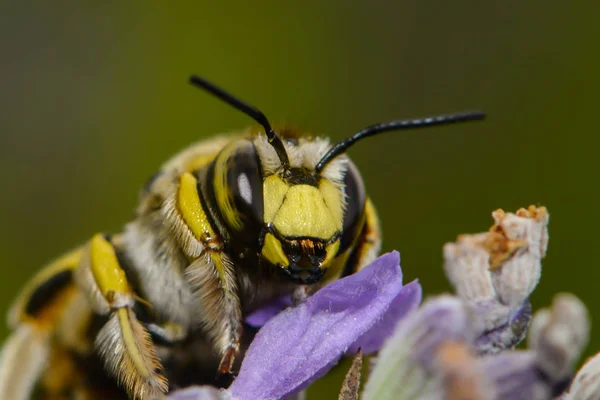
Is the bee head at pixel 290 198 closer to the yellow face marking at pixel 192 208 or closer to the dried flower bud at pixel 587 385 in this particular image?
the yellow face marking at pixel 192 208

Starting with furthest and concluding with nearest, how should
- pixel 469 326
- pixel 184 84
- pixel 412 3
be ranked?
pixel 412 3 < pixel 184 84 < pixel 469 326

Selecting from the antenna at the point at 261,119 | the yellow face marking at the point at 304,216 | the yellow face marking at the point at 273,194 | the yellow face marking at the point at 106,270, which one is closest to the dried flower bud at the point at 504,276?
the yellow face marking at the point at 304,216

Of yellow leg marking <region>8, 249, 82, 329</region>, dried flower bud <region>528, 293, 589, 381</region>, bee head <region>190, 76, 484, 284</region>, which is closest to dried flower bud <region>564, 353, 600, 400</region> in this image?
dried flower bud <region>528, 293, 589, 381</region>

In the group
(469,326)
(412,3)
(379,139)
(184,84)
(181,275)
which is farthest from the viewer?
(412,3)

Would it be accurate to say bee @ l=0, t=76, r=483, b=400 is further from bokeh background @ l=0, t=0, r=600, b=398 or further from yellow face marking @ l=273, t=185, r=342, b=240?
bokeh background @ l=0, t=0, r=600, b=398

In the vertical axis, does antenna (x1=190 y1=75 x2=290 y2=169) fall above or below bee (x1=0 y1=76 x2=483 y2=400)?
above

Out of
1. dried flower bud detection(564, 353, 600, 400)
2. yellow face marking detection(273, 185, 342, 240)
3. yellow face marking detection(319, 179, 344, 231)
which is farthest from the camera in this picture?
yellow face marking detection(319, 179, 344, 231)

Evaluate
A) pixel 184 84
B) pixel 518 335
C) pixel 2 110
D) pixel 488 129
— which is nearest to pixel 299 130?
pixel 518 335

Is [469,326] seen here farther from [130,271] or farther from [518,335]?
[130,271]
